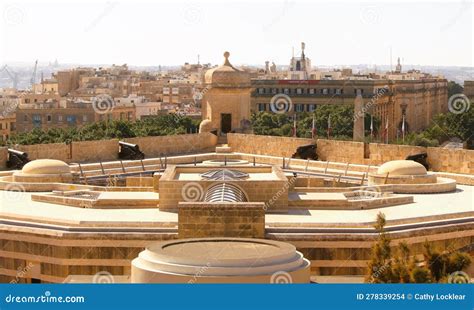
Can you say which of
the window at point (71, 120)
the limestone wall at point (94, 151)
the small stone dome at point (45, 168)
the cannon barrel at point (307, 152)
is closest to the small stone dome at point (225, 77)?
the cannon barrel at point (307, 152)

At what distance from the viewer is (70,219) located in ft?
85.5

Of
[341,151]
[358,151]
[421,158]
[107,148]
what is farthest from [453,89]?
[421,158]

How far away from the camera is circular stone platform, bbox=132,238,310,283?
1980 centimetres

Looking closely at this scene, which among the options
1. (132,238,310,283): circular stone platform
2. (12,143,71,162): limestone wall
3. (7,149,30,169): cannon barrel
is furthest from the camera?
(12,143,71,162): limestone wall

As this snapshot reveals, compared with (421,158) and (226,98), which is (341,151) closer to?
(421,158)

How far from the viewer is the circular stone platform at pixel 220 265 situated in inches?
779

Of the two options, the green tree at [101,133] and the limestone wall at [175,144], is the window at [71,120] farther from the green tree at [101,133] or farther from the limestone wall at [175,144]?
the limestone wall at [175,144]

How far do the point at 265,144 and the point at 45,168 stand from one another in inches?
405

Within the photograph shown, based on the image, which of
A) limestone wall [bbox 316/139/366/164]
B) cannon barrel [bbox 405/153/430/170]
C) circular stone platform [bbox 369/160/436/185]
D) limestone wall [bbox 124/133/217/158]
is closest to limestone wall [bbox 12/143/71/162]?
limestone wall [bbox 124/133/217/158]

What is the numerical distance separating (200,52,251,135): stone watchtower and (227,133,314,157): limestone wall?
152 cm

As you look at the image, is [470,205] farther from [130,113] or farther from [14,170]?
[130,113]

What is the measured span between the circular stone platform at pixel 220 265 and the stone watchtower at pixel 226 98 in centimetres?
2140

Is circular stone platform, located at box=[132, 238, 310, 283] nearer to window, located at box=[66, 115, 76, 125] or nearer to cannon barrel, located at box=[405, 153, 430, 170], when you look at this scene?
cannon barrel, located at box=[405, 153, 430, 170]

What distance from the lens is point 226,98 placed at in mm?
43062
